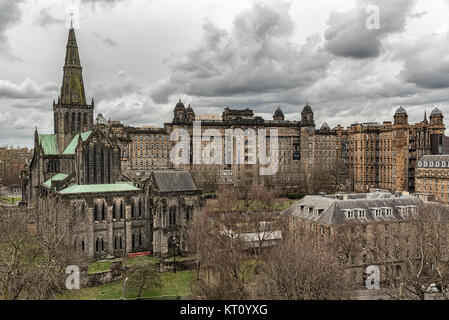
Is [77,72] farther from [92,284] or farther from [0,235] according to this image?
[92,284]

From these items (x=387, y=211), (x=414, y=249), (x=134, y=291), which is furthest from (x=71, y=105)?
(x=414, y=249)

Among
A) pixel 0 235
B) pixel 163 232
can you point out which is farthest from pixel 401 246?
pixel 0 235

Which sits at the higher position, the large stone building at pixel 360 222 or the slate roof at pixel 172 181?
the slate roof at pixel 172 181

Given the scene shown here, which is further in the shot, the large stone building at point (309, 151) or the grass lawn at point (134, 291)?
the large stone building at point (309, 151)

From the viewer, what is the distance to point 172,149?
12350 cm

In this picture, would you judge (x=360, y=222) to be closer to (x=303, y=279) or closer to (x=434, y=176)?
(x=303, y=279)

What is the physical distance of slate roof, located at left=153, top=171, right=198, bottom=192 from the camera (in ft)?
189

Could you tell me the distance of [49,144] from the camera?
7562 cm

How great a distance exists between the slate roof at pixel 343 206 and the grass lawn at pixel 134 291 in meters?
18.2

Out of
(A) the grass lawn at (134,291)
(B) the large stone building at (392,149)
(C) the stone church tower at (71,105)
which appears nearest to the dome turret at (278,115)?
(B) the large stone building at (392,149)

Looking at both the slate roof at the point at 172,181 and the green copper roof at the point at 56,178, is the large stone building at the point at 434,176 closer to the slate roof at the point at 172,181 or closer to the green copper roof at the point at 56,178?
the slate roof at the point at 172,181

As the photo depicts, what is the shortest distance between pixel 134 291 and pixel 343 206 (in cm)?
2795

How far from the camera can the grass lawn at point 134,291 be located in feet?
130

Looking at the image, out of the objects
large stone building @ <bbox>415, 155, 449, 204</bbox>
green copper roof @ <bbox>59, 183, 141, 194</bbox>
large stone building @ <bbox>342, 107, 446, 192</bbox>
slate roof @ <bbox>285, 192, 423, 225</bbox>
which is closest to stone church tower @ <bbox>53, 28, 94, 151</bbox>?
green copper roof @ <bbox>59, 183, 141, 194</bbox>
